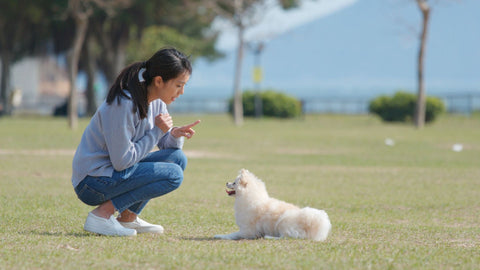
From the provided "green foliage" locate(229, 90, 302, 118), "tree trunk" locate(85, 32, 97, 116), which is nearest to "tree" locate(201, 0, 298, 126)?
"green foliage" locate(229, 90, 302, 118)

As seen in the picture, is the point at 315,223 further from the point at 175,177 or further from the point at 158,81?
the point at 158,81

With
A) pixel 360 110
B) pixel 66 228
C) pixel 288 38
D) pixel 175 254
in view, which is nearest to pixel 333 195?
pixel 66 228

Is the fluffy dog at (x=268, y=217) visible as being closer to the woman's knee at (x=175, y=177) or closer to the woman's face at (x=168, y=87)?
the woman's knee at (x=175, y=177)

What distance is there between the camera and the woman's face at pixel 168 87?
6054 mm

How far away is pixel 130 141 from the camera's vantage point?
19.6 ft

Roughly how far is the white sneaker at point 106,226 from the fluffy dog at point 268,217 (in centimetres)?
83

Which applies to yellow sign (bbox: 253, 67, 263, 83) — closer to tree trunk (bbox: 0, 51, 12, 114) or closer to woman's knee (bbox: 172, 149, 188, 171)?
tree trunk (bbox: 0, 51, 12, 114)

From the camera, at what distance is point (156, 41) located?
49.0 metres

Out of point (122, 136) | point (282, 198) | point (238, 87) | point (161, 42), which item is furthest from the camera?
point (161, 42)

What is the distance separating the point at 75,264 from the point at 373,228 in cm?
332

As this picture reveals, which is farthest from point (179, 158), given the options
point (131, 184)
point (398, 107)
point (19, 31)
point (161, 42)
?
point (161, 42)

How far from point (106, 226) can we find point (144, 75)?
50.5 inches

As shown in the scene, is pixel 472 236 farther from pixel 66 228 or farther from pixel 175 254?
pixel 66 228

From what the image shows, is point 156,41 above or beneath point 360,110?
above
